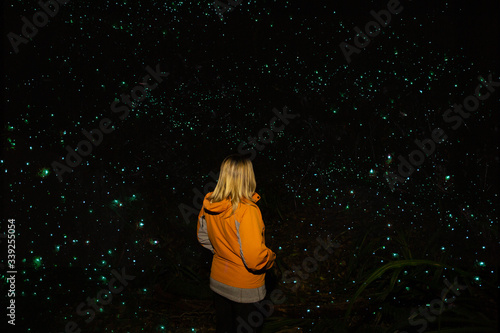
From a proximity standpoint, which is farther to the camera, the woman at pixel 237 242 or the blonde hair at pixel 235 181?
the blonde hair at pixel 235 181

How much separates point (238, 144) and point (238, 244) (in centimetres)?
334

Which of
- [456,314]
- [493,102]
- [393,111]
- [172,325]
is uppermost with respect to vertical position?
[393,111]

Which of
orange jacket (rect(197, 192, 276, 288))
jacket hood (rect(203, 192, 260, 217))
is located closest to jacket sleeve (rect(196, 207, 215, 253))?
orange jacket (rect(197, 192, 276, 288))

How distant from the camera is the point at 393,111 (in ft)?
15.7

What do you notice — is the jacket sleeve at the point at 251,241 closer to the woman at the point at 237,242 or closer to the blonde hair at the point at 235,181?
the woman at the point at 237,242

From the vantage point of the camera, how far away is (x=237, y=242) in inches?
83.0

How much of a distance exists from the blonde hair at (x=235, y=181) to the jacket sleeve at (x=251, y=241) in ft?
0.44

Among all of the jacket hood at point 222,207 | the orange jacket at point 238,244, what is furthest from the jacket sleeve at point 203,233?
the jacket hood at point 222,207

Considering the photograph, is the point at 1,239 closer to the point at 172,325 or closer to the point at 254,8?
the point at 172,325

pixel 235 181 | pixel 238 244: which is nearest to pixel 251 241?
pixel 238 244

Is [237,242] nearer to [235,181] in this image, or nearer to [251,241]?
[251,241]

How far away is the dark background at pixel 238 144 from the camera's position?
369cm

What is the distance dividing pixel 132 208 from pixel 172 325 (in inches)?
74.8

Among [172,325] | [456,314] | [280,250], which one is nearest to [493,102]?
[456,314]
